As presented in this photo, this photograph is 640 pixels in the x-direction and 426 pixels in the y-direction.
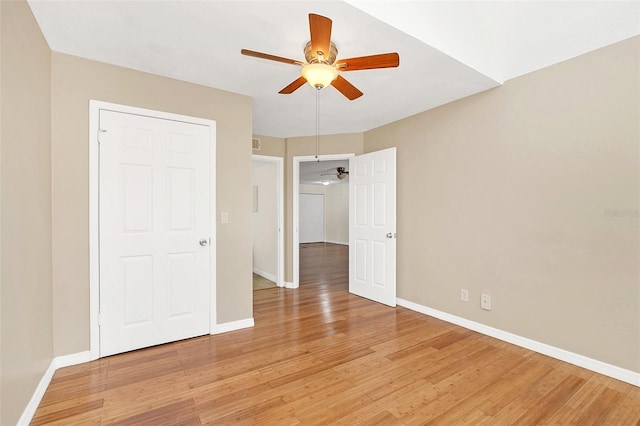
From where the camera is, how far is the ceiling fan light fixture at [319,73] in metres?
1.86

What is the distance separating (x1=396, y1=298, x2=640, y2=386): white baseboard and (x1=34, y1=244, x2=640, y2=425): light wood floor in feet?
0.24

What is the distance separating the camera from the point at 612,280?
2178 millimetres

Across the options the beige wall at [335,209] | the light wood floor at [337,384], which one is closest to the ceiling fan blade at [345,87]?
the light wood floor at [337,384]

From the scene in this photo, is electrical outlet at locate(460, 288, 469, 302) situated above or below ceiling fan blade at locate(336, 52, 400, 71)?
below

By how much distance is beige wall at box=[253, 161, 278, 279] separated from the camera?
16.4ft

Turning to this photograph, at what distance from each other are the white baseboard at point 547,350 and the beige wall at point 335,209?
7.30m

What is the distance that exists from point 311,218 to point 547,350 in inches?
352

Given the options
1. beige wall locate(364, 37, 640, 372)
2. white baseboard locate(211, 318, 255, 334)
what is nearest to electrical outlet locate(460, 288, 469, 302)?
beige wall locate(364, 37, 640, 372)

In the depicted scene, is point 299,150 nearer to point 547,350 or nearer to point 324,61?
point 324,61

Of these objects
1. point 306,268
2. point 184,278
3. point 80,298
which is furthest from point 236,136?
point 306,268

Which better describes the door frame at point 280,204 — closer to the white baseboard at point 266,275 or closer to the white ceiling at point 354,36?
the white baseboard at point 266,275

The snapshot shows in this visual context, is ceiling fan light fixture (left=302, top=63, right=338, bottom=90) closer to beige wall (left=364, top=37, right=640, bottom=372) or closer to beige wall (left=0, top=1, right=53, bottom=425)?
beige wall (left=0, top=1, right=53, bottom=425)

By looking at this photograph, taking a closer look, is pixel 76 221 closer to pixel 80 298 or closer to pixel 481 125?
pixel 80 298

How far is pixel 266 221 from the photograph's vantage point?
5.31m
